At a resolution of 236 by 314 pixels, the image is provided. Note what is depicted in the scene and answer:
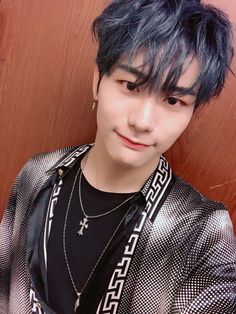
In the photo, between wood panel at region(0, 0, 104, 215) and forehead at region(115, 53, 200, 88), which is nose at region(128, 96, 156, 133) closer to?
forehead at region(115, 53, 200, 88)

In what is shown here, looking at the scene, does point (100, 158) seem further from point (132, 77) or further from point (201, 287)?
point (201, 287)

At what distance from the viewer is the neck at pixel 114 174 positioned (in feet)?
2.62

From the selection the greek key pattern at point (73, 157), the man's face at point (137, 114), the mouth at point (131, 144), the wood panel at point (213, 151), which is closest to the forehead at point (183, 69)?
the man's face at point (137, 114)

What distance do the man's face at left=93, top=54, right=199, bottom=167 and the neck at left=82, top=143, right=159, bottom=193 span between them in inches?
2.8

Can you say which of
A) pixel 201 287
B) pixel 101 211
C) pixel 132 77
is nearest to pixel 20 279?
pixel 101 211

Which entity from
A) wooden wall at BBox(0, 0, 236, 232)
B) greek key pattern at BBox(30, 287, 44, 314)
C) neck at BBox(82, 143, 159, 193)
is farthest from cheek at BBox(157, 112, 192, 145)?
greek key pattern at BBox(30, 287, 44, 314)

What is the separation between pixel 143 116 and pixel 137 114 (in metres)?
0.01

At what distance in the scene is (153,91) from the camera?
668 mm

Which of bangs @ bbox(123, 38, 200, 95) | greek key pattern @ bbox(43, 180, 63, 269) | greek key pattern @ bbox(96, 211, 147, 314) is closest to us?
bangs @ bbox(123, 38, 200, 95)

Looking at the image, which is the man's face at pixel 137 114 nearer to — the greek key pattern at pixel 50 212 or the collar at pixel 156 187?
the collar at pixel 156 187

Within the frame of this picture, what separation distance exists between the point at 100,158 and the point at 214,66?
0.35 metres

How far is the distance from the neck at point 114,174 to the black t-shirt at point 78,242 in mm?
17

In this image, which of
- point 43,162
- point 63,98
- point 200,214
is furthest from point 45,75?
point 200,214

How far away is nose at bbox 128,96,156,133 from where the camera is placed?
67 cm
